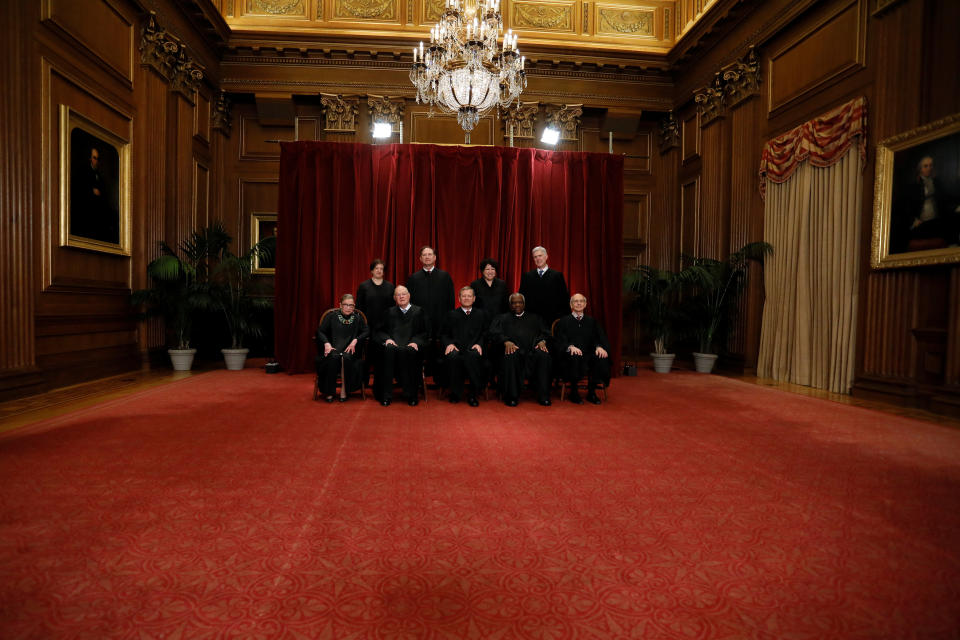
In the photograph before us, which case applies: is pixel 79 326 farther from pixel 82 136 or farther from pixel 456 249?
pixel 456 249

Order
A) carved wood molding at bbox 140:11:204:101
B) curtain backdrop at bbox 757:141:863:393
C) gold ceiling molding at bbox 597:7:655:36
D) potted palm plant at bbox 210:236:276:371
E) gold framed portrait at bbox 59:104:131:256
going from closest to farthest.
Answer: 1. gold framed portrait at bbox 59:104:131:256
2. curtain backdrop at bbox 757:141:863:393
3. carved wood molding at bbox 140:11:204:101
4. potted palm plant at bbox 210:236:276:371
5. gold ceiling molding at bbox 597:7:655:36

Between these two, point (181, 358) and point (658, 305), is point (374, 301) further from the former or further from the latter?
point (658, 305)

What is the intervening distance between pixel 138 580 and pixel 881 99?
6.59 meters

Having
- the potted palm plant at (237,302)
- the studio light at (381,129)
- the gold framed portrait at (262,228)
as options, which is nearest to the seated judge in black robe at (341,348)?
the potted palm plant at (237,302)

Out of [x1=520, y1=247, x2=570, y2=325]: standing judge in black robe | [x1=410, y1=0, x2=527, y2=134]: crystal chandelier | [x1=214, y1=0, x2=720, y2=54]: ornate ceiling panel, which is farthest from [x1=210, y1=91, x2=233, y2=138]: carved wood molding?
[x1=520, y1=247, x2=570, y2=325]: standing judge in black robe

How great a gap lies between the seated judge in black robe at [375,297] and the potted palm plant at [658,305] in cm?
338

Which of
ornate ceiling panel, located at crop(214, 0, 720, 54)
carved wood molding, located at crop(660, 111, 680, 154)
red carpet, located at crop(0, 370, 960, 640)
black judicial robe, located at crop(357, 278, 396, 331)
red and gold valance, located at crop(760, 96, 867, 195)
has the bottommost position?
red carpet, located at crop(0, 370, 960, 640)

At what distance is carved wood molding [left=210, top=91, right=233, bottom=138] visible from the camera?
796 cm

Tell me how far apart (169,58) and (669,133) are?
740 cm

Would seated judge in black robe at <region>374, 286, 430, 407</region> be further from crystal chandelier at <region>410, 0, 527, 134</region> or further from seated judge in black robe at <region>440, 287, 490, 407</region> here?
crystal chandelier at <region>410, 0, 527, 134</region>

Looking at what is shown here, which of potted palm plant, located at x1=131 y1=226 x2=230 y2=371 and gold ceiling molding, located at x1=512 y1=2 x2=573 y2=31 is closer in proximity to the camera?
potted palm plant, located at x1=131 y1=226 x2=230 y2=371

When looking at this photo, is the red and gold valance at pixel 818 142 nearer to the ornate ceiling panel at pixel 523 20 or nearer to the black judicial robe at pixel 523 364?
the ornate ceiling panel at pixel 523 20

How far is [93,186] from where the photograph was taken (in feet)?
17.4

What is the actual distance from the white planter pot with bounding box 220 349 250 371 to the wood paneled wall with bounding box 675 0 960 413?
21.3 ft
